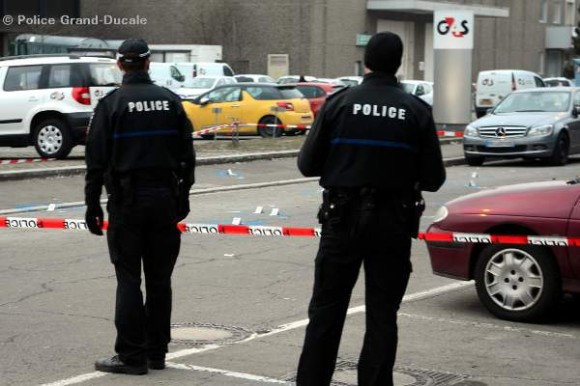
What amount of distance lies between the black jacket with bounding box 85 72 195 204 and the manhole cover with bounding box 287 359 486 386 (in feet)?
4.97

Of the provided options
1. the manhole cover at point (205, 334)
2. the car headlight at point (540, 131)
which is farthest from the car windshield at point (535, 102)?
the manhole cover at point (205, 334)

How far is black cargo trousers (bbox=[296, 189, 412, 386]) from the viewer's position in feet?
18.6

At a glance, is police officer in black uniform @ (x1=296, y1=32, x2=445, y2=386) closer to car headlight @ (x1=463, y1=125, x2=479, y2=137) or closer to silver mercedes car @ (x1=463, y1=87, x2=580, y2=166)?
silver mercedes car @ (x1=463, y1=87, x2=580, y2=166)

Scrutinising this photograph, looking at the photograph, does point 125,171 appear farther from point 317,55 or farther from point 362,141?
point 317,55

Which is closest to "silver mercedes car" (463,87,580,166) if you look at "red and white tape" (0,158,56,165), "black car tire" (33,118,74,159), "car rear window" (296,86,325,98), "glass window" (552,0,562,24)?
"black car tire" (33,118,74,159)

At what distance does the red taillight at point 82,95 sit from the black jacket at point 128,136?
14.6 meters

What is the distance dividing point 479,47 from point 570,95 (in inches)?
1832

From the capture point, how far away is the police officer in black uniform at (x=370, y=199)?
224 inches

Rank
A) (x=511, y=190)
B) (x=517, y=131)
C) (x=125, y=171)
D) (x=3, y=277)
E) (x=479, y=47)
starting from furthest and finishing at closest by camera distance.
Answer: (x=479, y=47), (x=517, y=131), (x=3, y=277), (x=511, y=190), (x=125, y=171)

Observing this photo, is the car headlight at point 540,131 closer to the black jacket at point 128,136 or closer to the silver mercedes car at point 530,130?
the silver mercedes car at point 530,130

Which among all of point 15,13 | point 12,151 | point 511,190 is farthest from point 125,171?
point 15,13

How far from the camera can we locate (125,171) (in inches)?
268

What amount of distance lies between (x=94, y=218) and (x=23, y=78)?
15499 millimetres

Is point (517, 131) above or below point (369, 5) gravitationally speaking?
below
